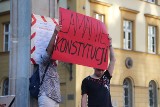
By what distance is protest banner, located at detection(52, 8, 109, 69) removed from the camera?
203 inches

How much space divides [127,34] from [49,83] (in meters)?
23.0

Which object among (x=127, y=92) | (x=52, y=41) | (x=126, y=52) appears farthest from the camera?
(x=127, y=92)

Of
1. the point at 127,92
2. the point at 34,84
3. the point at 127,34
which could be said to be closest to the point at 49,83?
the point at 34,84

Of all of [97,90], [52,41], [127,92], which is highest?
[52,41]

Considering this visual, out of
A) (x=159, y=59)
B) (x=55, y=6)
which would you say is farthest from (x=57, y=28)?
(x=159, y=59)

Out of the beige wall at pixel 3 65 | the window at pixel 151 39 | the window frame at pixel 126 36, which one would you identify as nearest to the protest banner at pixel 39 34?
the window frame at pixel 126 36

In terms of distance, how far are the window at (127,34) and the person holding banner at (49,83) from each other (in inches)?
890

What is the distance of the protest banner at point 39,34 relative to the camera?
5277 mm

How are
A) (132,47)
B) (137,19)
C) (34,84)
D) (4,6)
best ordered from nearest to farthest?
1. (34,84)
2. (132,47)
3. (137,19)
4. (4,6)

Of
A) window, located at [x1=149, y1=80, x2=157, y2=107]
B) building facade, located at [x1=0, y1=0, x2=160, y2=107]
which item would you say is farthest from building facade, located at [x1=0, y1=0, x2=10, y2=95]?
window, located at [x1=149, y1=80, x2=157, y2=107]

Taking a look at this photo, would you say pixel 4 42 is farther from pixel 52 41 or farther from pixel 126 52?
pixel 52 41

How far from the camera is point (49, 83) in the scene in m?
5.12

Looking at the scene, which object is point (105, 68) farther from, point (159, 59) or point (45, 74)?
point (159, 59)

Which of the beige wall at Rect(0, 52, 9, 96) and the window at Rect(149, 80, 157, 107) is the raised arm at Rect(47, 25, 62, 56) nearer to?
the beige wall at Rect(0, 52, 9, 96)
